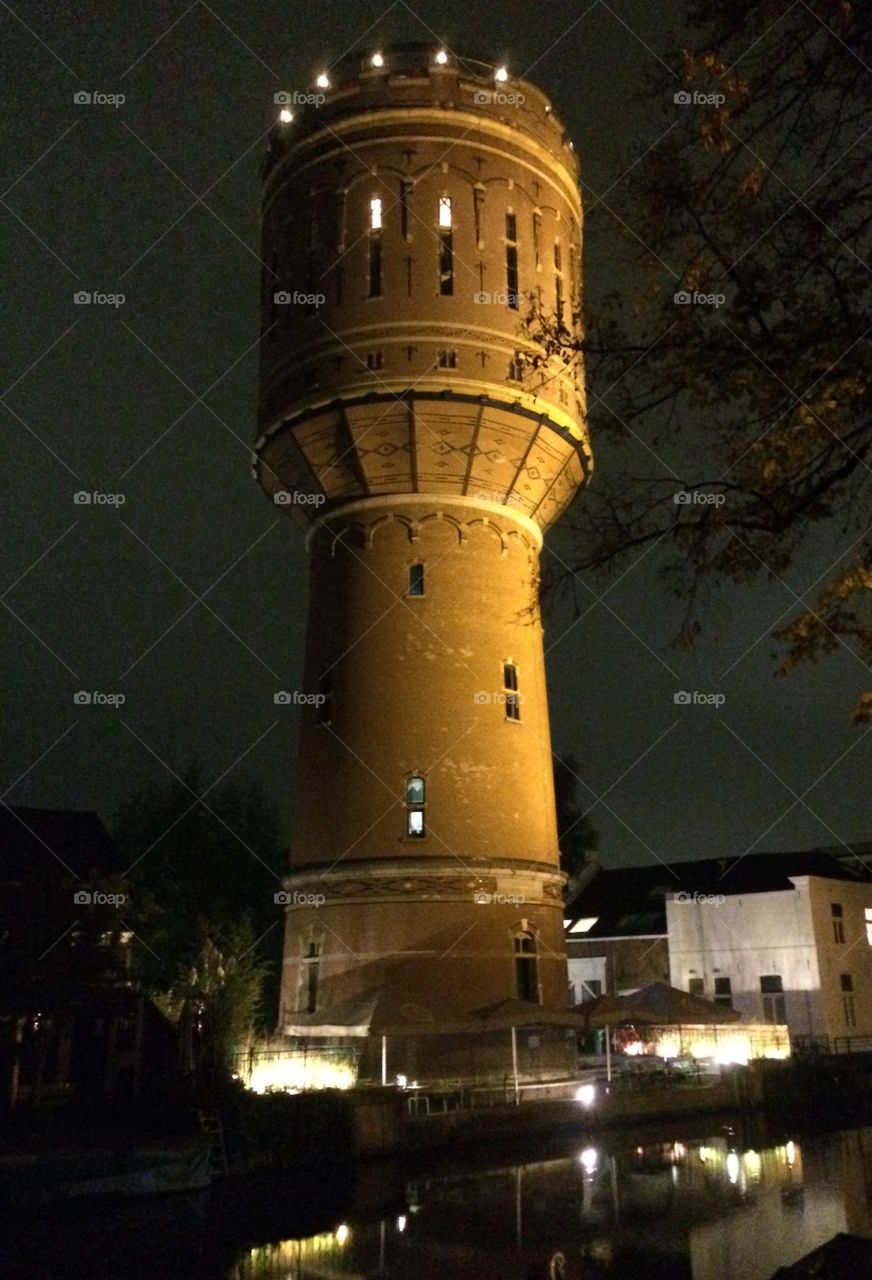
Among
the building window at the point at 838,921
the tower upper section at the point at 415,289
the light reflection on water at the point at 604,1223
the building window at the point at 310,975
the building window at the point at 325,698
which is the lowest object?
the light reflection on water at the point at 604,1223

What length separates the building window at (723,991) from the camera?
34.2 metres

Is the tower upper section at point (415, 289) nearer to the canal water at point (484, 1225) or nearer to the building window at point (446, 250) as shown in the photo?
the building window at point (446, 250)

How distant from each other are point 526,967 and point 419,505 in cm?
988

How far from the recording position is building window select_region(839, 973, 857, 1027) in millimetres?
33375

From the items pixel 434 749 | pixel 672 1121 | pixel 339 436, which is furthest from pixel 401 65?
pixel 672 1121

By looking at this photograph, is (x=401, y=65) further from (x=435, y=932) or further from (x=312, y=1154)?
(x=312, y=1154)

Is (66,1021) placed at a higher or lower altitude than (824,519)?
lower

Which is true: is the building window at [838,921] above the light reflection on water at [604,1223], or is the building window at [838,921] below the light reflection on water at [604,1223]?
above

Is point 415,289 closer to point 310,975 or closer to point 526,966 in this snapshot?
point 526,966

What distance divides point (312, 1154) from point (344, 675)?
393 inches

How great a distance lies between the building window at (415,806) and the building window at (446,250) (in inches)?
411

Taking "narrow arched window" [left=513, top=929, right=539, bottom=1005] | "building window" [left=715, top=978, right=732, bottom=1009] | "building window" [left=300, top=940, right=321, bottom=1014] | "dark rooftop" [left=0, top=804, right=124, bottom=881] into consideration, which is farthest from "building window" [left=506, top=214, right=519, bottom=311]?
"building window" [left=715, top=978, right=732, bottom=1009]

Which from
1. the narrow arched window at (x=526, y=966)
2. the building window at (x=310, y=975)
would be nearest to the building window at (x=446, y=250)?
the narrow arched window at (x=526, y=966)

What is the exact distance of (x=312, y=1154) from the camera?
53.9ft
